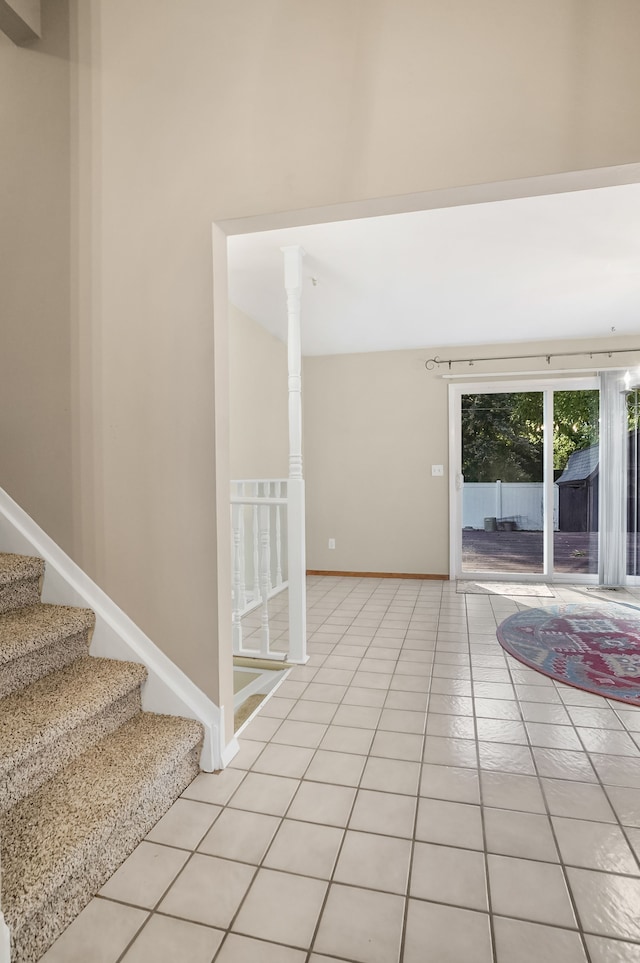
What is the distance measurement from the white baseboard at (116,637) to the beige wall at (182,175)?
0.16 ft

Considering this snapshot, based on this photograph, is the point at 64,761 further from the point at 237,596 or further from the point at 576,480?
the point at 576,480

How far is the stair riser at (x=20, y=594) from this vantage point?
184cm

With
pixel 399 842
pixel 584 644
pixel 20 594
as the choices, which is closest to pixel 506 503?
pixel 584 644

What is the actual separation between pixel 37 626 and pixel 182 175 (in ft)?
5.26

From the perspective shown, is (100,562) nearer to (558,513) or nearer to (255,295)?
(255,295)

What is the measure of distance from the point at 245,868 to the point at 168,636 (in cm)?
76

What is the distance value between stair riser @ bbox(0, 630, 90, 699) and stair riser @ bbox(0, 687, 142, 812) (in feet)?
0.81

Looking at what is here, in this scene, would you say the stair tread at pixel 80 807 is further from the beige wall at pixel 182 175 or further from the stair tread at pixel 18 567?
the stair tread at pixel 18 567

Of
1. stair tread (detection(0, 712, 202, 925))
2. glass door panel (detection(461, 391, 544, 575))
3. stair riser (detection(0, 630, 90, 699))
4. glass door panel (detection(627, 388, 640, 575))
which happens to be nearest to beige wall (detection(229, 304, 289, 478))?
glass door panel (detection(461, 391, 544, 575))

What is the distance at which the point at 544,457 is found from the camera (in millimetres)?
5156

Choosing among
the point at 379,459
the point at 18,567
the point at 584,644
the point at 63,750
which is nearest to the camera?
the point at 63,750

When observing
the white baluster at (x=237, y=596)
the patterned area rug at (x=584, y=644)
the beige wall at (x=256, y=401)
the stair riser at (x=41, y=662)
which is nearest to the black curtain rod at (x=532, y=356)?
the beige wall at (x=256, y=401)

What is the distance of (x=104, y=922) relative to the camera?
1224 mm

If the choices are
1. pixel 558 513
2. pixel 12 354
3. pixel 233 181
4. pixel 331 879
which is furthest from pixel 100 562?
pixel 558 513
